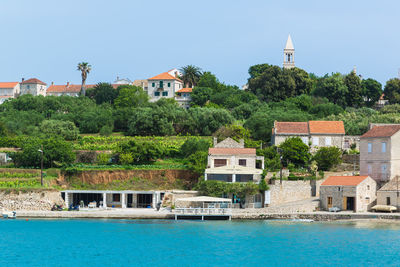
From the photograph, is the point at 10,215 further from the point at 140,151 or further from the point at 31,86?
the point at 31,86

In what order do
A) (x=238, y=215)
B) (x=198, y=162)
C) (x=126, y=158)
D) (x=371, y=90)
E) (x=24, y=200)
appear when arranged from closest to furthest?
1. (x=238, y=215)
2. (x=24, y=200)
3. (x=198, y=162)
4. (x=126, y=158)
5. (x=371, y=90)

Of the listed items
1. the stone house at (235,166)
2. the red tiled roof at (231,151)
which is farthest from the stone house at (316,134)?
the red tiled roof at (231,151)

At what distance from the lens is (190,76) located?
10575 centimetres

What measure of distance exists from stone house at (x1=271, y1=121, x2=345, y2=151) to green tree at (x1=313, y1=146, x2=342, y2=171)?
3119 mm

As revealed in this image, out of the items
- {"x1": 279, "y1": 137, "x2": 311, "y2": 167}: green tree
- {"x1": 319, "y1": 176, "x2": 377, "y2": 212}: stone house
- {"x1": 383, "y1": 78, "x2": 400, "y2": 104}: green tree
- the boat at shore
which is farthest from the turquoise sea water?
{"x1": 383, "y1": 78, "x2": 400, "y2": 104}: green tree

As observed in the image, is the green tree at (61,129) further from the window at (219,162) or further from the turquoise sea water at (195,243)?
the turquoise sea water at (195,243)

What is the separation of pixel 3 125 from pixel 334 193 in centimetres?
4163

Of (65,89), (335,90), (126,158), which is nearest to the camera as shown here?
(126,158)

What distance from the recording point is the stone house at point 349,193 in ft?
166

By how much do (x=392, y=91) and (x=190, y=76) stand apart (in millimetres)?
34243

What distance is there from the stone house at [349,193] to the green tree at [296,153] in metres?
7.51

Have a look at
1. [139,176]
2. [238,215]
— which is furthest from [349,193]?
[139,176]

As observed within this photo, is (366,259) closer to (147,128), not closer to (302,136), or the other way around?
(302,136)

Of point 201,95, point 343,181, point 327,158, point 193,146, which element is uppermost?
point 201,95
